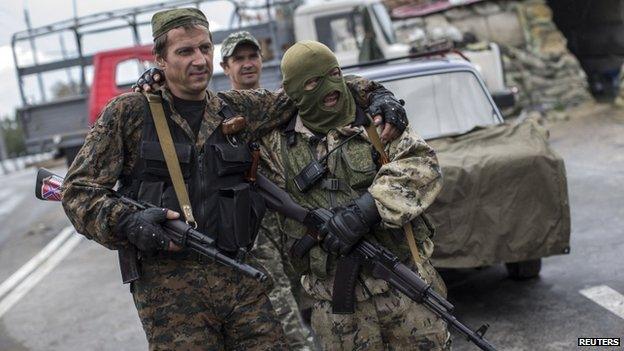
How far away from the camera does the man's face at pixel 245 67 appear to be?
16.0 ft

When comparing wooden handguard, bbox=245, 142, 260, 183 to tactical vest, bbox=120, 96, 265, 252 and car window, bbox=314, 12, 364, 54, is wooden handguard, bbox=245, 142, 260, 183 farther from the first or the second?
car window, bbox=314, 12, 364, 54

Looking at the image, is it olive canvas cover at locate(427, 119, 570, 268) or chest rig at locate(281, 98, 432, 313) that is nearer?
chest rig at locate(281, 98, 432, 313)

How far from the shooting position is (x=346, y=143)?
3.18m

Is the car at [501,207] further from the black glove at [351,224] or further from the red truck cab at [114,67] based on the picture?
the red truck cab at [114,67]

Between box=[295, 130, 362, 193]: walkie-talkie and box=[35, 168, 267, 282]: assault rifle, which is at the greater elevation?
box=[295, 130, 362, 193]: walkie-talkie

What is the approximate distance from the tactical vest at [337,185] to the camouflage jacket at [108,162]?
351 millimetres

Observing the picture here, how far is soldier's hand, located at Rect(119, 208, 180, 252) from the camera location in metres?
2.85

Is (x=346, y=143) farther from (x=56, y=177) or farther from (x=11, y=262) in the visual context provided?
(x=11, y=262)

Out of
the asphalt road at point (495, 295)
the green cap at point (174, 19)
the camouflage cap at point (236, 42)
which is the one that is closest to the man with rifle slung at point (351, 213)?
the green cap at point (174, 19)

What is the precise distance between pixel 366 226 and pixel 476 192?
214 centimetres

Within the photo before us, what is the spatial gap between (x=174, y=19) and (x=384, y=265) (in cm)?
121

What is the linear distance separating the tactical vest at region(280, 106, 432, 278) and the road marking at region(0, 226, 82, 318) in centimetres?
Result: 487

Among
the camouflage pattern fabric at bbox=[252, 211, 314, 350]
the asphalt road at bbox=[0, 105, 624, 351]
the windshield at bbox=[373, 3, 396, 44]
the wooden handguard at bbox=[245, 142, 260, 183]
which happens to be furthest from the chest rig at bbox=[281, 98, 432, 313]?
the windshield at bbox=[373, 3, 396, 44]

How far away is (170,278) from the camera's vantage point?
3.03m
